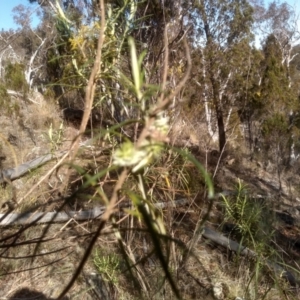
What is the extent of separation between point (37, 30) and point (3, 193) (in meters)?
15.8

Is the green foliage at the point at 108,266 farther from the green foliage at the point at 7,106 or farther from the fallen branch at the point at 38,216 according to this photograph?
the green foliage at the point at 7,106

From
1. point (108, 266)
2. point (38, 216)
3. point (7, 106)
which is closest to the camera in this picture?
point (38, 216)

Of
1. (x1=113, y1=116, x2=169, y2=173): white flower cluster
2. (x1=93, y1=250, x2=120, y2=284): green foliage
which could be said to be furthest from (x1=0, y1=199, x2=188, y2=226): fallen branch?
(x1=93, y1=250, x2=120, y2=284): green foliage

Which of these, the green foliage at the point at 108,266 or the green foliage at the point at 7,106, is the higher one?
the green foliage at the point at 7,106

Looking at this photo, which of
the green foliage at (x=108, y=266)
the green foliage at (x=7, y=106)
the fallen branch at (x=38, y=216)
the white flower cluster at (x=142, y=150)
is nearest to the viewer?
the white flower cluster at (x=142, y=150)

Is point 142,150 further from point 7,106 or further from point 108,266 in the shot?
point 7,106

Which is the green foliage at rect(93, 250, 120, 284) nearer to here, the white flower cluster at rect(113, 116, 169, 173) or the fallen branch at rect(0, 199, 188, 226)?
the fallen branch at rect(0, 199, 188, 226)

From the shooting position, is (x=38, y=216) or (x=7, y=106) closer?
(x=38, y=216)

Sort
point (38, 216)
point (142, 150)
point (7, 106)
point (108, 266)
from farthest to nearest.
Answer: point (7, 106) < point (108, 266) < point (38, 216) < point (142, 150)

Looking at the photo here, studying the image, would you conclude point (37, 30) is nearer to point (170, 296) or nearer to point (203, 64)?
point (203, 64)

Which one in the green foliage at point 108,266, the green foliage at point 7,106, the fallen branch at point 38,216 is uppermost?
the green foliage at point 7,106

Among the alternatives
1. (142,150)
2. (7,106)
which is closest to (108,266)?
(142,150)

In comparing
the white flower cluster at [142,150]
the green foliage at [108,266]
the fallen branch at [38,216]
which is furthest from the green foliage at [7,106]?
the white flower cluster at [142,150]

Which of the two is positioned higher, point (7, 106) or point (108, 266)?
point (7, 106)
